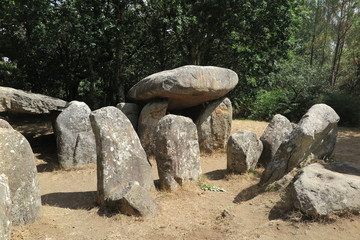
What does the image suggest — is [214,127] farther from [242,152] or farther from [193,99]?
[242,152]

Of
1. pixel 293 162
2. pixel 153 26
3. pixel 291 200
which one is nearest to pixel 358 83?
pixel 153 26

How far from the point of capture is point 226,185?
6.77 m

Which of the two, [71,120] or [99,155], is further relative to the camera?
[71,120]

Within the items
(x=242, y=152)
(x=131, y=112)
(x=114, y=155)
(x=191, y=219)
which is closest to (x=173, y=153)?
(x=114, y=155)

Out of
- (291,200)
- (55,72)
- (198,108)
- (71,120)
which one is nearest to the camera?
(291,200)

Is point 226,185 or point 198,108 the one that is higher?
point 198,108

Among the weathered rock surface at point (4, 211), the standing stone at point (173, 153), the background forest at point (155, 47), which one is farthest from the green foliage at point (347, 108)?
the weathered rock surface at point (4, 211)

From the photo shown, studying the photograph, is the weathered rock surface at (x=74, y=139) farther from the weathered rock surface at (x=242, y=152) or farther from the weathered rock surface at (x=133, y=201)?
the weathered rock surface at (x=242, y=152)

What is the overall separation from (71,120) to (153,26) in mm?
7152

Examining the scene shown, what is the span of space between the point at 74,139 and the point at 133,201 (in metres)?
4.11

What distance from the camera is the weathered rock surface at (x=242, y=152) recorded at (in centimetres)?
708

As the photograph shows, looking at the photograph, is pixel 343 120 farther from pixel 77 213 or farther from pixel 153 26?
pixel 77 213

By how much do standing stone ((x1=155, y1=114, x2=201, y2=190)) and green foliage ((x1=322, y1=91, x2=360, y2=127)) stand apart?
423 inches

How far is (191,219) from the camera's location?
5152mm
